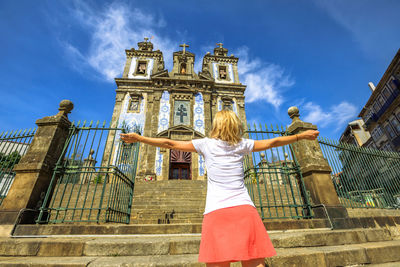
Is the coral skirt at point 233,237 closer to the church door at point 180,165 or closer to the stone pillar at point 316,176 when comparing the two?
the stone pillar at point 316,176

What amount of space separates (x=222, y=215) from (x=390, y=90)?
28510 millimetres

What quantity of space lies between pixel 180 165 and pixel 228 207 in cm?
1459

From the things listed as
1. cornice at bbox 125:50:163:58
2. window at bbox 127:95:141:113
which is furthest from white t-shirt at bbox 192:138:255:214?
cornice at bbox 125:50:163:58

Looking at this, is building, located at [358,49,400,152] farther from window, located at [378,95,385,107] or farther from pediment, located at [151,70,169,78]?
pediment, located at [151,70,169,78]

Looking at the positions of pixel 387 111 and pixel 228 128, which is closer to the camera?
pixel 228 128

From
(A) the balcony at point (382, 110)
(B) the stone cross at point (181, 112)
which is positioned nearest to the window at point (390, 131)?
(A) the balcony at point (382, 110)

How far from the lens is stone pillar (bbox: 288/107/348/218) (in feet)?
14.0

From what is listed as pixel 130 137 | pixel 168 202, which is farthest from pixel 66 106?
pixel 168 202

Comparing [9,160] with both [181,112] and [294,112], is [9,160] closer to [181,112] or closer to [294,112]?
[294,112]

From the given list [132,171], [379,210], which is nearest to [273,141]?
[132,171]

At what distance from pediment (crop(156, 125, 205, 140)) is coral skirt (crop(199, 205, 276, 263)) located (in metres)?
14.5

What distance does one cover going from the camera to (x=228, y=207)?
131 cm

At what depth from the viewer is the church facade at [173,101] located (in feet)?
49.2

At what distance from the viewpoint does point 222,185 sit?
144cm
